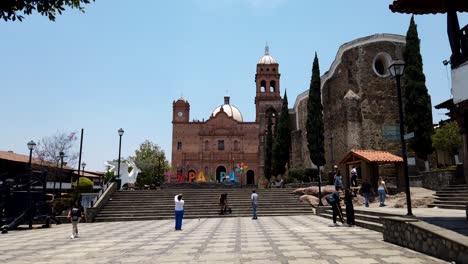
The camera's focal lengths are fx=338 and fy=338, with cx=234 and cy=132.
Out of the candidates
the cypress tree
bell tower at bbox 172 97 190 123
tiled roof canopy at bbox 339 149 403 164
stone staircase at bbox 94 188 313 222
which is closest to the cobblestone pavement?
tiled roof canopy at bbox 339 149 403 164

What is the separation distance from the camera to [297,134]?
1580 inches

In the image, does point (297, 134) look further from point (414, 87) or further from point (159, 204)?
point (159, 204)

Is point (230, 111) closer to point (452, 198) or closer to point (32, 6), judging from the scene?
point (452, 198)

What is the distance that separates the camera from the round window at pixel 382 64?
2992 cm

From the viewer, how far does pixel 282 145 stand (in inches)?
1462

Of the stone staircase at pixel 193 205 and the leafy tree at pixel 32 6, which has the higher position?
the leafy tree at pixel 32 6

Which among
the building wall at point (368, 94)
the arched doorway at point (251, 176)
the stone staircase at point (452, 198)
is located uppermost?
the building wall at point (368, 94)

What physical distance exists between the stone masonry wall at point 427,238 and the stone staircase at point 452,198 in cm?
692

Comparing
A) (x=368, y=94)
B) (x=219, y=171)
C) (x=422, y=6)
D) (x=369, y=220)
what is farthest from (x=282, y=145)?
(x=422, y=6)

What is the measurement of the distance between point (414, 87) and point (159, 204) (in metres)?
19.0

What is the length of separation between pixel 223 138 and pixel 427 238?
54.0 m

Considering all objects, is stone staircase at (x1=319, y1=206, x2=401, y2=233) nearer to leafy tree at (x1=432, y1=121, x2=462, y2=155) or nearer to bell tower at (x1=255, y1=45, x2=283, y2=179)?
leafy tree at (x1=432, y1=121, x2=462, y2=155)

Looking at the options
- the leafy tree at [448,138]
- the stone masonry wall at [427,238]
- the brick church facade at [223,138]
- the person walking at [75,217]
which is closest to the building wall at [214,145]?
the brick church facade at [223,138]

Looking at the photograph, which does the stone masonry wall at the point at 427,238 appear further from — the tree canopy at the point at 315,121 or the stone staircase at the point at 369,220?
the tree canopy at the point at 315,121
